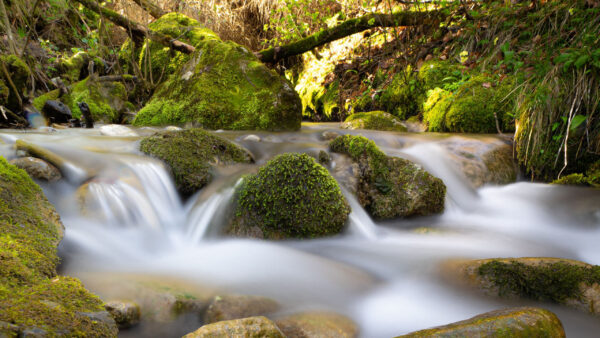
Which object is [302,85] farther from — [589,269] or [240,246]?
[589,269]

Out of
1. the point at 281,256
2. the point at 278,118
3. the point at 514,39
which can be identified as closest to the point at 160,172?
the point at 281,256

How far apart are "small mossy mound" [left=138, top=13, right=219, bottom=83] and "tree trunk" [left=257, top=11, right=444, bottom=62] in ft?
4.99

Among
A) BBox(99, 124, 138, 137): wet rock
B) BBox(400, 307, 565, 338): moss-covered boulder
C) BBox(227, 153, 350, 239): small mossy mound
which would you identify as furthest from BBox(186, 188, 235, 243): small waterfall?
BBox(99, 124, 138, 137): wet rock

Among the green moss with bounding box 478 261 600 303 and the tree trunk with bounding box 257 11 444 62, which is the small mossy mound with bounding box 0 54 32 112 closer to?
the tree trunk with bounding box 257 11 444 62

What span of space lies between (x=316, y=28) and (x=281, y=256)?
356 inches

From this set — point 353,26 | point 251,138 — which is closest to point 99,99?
point 251,138

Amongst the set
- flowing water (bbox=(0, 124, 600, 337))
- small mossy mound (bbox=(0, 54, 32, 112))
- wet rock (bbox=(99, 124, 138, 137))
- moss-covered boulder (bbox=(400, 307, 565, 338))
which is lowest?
flowing water (bbox=(0, 124, 600, 337))

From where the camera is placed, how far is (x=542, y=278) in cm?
196

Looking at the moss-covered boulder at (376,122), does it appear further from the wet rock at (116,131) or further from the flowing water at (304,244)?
the wet rock at (116,131)

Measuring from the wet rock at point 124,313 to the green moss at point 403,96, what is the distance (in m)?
6.74

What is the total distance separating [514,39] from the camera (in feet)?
19.5

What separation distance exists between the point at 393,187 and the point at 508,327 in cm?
224

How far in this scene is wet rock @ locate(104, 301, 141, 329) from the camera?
5.41ft

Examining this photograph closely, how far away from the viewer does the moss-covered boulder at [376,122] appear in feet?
22.1
